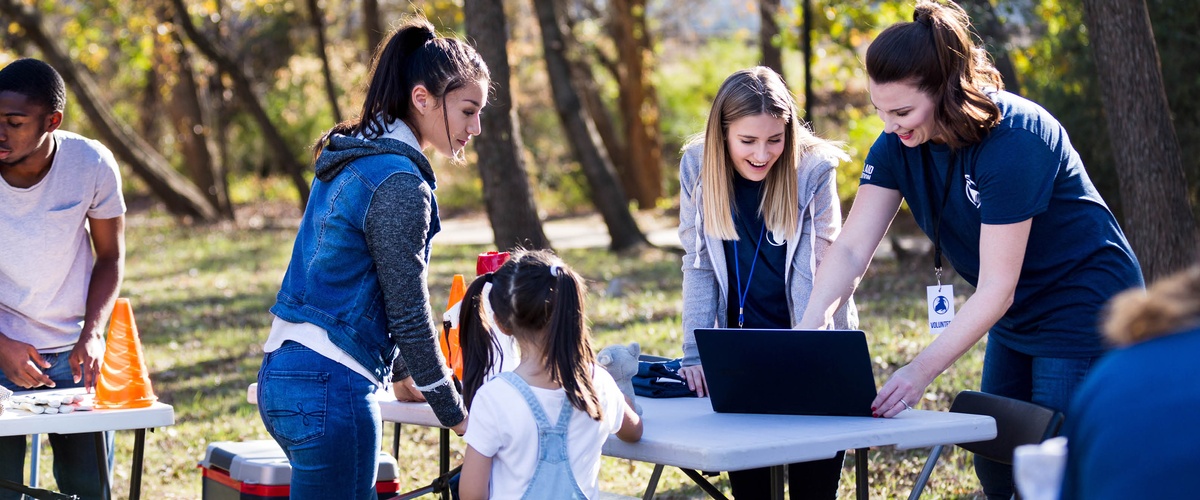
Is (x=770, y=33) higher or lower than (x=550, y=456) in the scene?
higher

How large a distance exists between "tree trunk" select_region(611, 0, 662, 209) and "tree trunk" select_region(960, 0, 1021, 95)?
42.9 ft

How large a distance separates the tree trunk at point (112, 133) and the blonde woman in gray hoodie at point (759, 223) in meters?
15.3

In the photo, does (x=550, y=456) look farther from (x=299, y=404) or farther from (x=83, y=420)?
(x=83, y=420)

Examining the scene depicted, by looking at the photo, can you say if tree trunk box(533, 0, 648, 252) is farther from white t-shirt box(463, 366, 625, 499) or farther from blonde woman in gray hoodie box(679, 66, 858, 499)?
white t-shirt box(463, 366, 625, 499)

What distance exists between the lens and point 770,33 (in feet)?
53.3

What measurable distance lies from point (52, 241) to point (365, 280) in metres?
1.58

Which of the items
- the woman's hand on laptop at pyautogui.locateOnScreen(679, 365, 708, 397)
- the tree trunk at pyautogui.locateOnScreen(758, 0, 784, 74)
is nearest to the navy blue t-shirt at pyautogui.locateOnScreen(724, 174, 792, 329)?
the woman's hand on laptop at pyautogui.locateOnScreen(679, 365, 708, 397)

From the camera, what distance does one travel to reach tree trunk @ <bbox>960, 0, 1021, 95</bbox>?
9406mm

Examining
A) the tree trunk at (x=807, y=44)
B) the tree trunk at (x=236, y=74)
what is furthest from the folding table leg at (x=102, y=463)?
the tree trunk at (x=236, y=74)

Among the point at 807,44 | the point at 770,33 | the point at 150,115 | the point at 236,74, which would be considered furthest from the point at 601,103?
the point at 150,115

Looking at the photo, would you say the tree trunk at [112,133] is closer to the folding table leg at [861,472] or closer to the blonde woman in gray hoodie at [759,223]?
the blonde woman in gray hoodie at [759,223]

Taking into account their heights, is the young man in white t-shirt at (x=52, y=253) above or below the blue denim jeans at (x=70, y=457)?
above

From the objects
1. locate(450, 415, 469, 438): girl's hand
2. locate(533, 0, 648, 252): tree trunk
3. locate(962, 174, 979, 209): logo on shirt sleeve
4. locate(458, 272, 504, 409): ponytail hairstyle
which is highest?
locate(533, 0, 648, 252): tree trunk

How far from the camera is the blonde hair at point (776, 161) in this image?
3.59 metres
